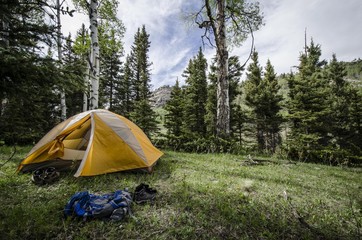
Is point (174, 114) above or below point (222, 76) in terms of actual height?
below

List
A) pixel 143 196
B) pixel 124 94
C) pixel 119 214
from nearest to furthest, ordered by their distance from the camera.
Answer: pixel 119 214 → pixel 143 196 → pixel 124 94

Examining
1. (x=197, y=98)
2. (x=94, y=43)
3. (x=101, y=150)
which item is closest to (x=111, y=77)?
(x=197, y=98)

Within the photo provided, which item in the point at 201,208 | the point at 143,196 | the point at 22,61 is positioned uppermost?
the point at 22,61

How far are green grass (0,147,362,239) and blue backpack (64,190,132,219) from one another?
0.39 ft

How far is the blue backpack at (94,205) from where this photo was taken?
276cm

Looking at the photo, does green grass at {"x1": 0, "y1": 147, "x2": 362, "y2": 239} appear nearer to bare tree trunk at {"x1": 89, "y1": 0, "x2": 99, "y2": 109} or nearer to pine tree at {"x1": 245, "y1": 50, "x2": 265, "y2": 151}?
bare tree trunk at {"x1": 89, "y1": 0, "x2": 99, "y2": 109}

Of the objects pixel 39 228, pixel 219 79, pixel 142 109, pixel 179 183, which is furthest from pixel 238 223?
pixel 142 109

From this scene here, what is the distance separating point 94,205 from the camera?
2.90 m

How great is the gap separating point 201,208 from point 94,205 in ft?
5.88

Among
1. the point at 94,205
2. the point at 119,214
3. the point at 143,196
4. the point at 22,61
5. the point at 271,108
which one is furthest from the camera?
the point at 271,108

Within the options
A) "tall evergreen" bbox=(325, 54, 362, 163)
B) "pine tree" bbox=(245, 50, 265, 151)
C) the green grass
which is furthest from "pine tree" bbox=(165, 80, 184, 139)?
"tall evergreen" bbox=(325, 54, 362, 163)

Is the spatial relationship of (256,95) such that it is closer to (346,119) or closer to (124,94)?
(346,119)

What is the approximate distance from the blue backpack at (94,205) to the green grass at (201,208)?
0.12 metres

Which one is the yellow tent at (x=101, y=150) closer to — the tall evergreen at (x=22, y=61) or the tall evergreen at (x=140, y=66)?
the tall evergreen at (x=22, y=61)
